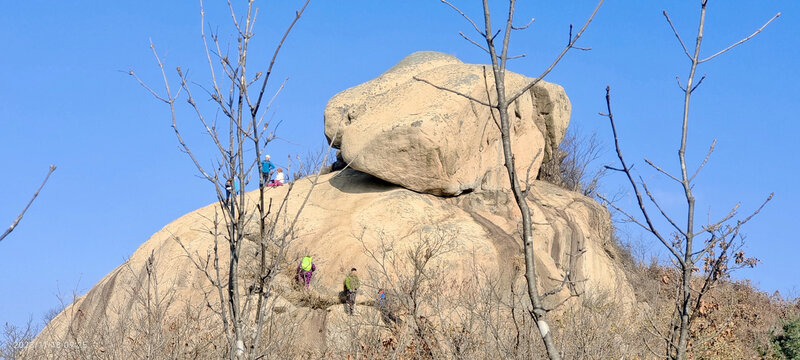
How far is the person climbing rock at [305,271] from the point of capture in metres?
18.2

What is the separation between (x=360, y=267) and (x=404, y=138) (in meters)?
3.37

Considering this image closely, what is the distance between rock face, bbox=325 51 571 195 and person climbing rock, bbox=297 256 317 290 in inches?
105

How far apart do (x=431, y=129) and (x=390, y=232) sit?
8.86ft

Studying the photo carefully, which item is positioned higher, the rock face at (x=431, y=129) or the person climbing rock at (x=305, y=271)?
the rock face at (x=431, y=129)

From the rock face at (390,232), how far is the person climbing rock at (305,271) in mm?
225

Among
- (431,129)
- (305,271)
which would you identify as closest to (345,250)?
(305,271)

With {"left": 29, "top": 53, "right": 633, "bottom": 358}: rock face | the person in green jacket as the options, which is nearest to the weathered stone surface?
{"left": 29, "top": 53, "right": 633, "bottom": 358}: rock face

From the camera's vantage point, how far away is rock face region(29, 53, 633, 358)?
1777 centimetres

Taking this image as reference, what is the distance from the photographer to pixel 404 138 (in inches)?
776

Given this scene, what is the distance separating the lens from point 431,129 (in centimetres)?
1973

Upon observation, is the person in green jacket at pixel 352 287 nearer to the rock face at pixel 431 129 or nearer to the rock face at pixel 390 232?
the rock face at pixel 390 232

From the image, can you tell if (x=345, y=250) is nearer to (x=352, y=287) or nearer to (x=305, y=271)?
(x=305, y=271)

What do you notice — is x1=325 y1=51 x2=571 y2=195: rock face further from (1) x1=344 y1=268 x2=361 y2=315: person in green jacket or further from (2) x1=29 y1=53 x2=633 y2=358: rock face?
(1) x1=344 y1=268 x2=361 y2=315: person in green jacket

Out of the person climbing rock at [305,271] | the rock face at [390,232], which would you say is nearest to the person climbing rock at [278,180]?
the rock face at [390,232]
